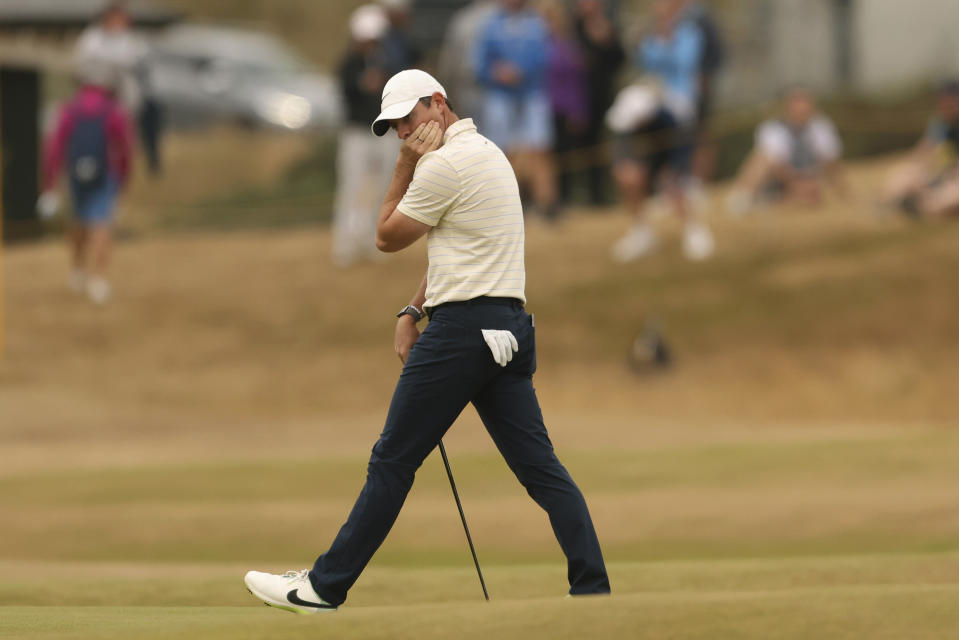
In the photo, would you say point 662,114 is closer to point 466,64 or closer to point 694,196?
point 694,196

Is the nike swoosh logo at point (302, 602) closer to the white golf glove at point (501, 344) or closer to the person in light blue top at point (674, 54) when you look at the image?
the white golf glove at point (501, 344)

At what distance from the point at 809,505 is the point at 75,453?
7.02 m

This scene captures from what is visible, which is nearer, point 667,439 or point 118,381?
point 667,439

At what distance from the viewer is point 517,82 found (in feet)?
57.5

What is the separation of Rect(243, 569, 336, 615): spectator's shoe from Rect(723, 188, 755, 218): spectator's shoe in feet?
46.0

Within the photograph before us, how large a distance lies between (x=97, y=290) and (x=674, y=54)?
682 cm

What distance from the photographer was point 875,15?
25.9m

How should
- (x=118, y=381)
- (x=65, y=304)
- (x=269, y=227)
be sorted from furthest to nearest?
1. (x=269, y=227)
2. (x=65, y=304)
3. (x=118, y=381)

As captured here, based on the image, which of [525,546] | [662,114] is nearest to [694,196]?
[662,114]

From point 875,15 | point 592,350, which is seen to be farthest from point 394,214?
point 875,15

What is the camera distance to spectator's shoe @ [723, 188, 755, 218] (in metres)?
19.9

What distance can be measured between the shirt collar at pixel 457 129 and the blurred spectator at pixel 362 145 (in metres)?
11.0

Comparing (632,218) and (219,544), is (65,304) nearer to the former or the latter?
(632,218)

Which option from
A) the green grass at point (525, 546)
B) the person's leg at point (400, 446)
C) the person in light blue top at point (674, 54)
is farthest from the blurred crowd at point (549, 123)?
the person's leg at point (400, 446)
